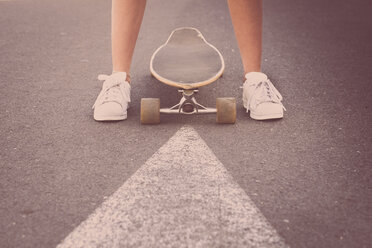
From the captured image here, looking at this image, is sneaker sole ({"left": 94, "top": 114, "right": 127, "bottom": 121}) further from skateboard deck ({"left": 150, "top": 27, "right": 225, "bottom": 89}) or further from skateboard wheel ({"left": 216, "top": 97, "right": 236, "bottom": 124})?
skateboard wheel ({"left": 216, "top": 97, "right": 236, "bottom": 124})

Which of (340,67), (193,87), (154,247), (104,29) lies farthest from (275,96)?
(104,29)

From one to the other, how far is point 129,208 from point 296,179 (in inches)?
20.7

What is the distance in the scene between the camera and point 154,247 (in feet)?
3.45

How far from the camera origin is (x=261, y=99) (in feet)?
5.37

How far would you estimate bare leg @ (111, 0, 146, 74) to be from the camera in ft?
5.58

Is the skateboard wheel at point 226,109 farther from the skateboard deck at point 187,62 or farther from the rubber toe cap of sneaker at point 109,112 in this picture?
the rubber toe cap of sneaker at point 109,112

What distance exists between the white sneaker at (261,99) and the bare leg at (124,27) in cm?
52

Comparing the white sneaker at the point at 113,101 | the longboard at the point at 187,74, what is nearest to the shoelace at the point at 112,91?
the white sneaker at the point at 113,101

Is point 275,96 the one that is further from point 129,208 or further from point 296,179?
point 129,208

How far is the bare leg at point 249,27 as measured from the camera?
1.68 m

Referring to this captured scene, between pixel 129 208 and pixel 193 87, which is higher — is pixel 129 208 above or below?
below

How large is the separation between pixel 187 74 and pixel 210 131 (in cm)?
25

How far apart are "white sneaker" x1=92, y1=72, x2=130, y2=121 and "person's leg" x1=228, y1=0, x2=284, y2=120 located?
0.49 m

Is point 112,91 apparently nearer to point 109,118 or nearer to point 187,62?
point 109,118
